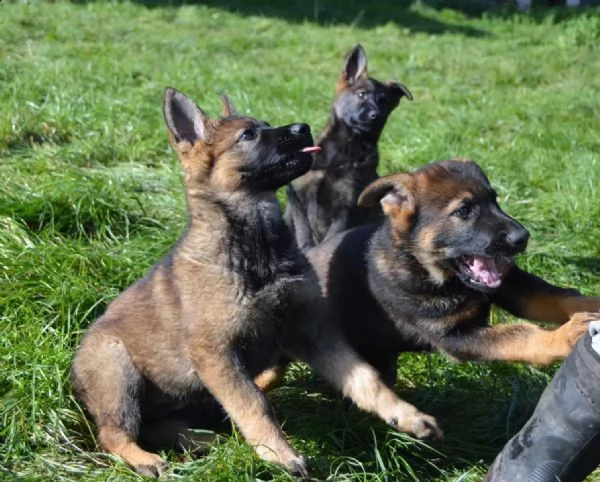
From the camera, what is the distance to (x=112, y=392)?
4129 mm

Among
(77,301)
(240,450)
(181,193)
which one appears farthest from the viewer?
(181,193)

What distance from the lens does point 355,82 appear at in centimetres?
724

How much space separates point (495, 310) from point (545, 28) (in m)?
11.3

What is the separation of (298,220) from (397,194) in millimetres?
2031

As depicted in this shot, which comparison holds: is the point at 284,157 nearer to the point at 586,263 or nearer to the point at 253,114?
the point at 586,263

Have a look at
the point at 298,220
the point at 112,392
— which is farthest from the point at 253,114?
the point at 112,392

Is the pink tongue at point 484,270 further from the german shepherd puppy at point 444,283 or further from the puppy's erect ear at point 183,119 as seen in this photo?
the puppy's erect ear at point 183,119

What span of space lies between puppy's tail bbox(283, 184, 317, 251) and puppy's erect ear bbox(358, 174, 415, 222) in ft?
6.13

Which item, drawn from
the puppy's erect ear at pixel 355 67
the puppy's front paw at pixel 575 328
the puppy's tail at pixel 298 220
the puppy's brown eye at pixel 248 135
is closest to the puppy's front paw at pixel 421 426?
the puppy's front paw at pixel 575 328

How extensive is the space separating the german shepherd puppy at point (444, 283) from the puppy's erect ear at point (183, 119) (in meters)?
0.86

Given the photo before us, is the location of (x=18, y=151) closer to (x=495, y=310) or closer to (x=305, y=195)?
(x=305, y=195)

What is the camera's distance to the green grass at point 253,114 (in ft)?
13.6

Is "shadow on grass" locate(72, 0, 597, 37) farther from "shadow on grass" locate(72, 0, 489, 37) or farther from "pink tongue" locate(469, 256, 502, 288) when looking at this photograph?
"pink tongue" locate(469, 256, 502, 288)

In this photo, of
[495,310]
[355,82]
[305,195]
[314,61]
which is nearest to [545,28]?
[314,61]
